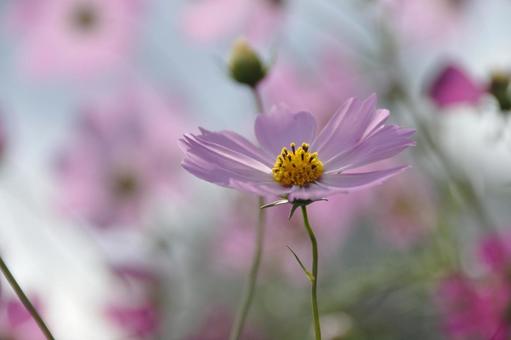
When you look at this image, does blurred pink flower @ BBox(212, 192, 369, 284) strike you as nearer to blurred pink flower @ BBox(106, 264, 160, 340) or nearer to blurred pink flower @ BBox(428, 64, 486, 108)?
blurred pink flower @ BBox(106, 264, 160, 340)

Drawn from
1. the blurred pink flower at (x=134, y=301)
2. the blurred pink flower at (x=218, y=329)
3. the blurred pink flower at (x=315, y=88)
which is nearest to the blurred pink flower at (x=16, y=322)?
the blurred pink flower at (x=134, y=301)

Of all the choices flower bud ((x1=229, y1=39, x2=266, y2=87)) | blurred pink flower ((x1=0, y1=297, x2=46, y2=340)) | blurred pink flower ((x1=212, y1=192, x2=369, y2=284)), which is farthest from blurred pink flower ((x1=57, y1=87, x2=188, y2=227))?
flower bud ((x1=229, y1=39, x2=266, y2=87))

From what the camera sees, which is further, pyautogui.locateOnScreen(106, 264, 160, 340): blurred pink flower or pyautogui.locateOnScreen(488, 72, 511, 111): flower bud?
pyautogui.locateOnScreen(106, 264, 160, 340): blurred pink flower

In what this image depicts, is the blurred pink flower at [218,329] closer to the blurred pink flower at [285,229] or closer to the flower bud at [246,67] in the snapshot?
the blurred pink flower at [285,229]

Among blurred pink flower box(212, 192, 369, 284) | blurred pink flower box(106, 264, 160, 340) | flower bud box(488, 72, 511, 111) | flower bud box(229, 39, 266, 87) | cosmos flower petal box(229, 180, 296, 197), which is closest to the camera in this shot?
cosmos flower petal box(229, 180, 296, 197)

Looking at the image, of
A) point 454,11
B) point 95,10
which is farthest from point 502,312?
point 95,10
